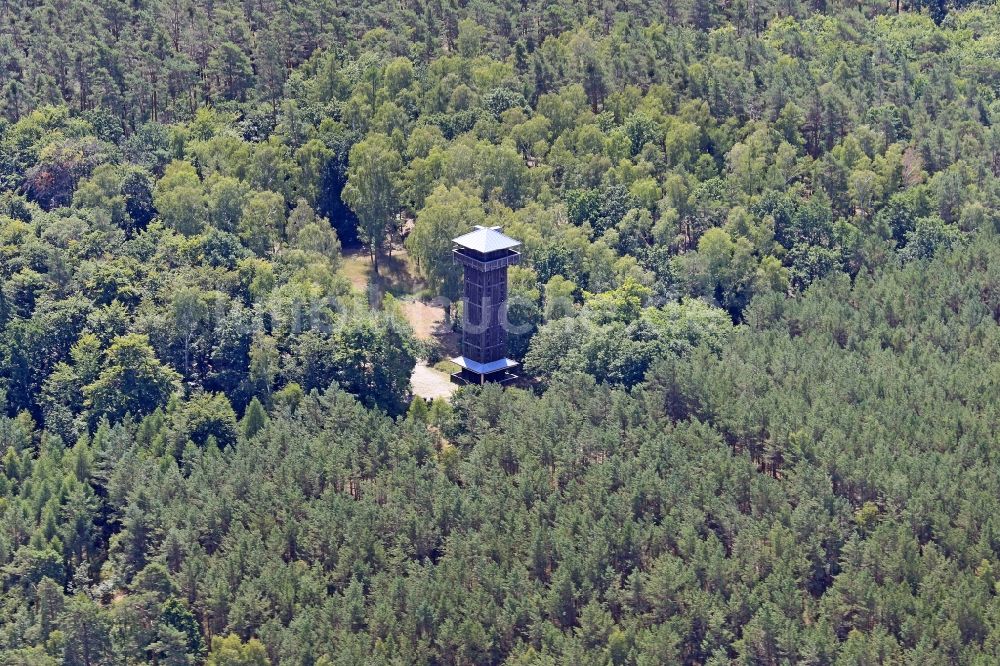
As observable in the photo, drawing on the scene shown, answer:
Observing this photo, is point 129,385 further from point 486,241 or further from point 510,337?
point 510,337

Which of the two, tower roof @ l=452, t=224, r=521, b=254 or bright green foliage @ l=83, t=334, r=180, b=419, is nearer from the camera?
bright green foliage @ l=83, t=334, r=180, b=419

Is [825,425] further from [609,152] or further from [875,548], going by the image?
[609,152]

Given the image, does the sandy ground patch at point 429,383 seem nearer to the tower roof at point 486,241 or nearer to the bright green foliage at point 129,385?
the tower roof at point 486,241

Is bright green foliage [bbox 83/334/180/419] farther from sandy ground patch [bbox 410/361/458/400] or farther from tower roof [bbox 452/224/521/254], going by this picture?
tower roof [bbox 452/224/521/254]

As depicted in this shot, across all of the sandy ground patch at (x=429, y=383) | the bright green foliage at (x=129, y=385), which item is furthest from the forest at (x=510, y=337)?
the sandy ground patch at (x=429, y=383)

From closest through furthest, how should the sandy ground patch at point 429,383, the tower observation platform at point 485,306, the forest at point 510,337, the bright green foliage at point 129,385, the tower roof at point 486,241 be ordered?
the forest at point 510,337 < the bright green foliage at point 129,385 < the tower roof at point 486,241 < the tower observation platform at point 485,306 < the sandy ground patch at point 429,383

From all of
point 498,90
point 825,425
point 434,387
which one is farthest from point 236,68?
point 825,425

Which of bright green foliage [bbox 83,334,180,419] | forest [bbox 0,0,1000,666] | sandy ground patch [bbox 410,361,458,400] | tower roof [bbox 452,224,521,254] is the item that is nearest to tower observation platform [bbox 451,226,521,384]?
tower roof [bbox 452,224,521,254]
